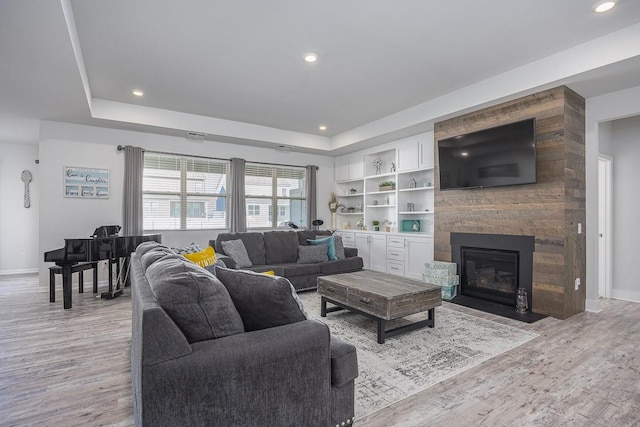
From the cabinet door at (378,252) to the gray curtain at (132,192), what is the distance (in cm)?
433

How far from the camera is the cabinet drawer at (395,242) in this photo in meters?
5.88

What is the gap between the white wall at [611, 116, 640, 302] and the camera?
4.46 meters

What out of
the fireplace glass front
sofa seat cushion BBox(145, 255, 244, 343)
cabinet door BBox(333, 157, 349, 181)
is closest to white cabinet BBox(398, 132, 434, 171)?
cabinet door BBox(333, 157, 349, 181)

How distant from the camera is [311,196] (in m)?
7.42

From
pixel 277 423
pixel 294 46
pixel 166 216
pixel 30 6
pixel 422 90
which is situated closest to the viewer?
pixel 277 423

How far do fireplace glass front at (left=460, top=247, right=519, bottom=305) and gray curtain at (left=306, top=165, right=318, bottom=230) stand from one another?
11.7 ft

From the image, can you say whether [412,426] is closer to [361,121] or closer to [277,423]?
[277,423]

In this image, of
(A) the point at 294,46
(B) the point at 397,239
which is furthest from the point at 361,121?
(A) the point at 294,46

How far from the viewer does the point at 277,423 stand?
1.39m

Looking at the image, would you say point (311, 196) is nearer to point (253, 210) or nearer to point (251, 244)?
point (253, 210)

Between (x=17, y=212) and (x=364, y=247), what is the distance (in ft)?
23.7

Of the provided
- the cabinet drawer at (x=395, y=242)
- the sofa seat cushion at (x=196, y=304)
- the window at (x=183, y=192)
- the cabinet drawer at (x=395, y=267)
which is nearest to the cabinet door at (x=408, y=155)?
the cabinet drawer at (x=395, y=242)

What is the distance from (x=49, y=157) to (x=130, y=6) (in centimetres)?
366

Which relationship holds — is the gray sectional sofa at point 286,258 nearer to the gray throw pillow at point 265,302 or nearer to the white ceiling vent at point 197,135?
the white ceiling vent at point 197,135
